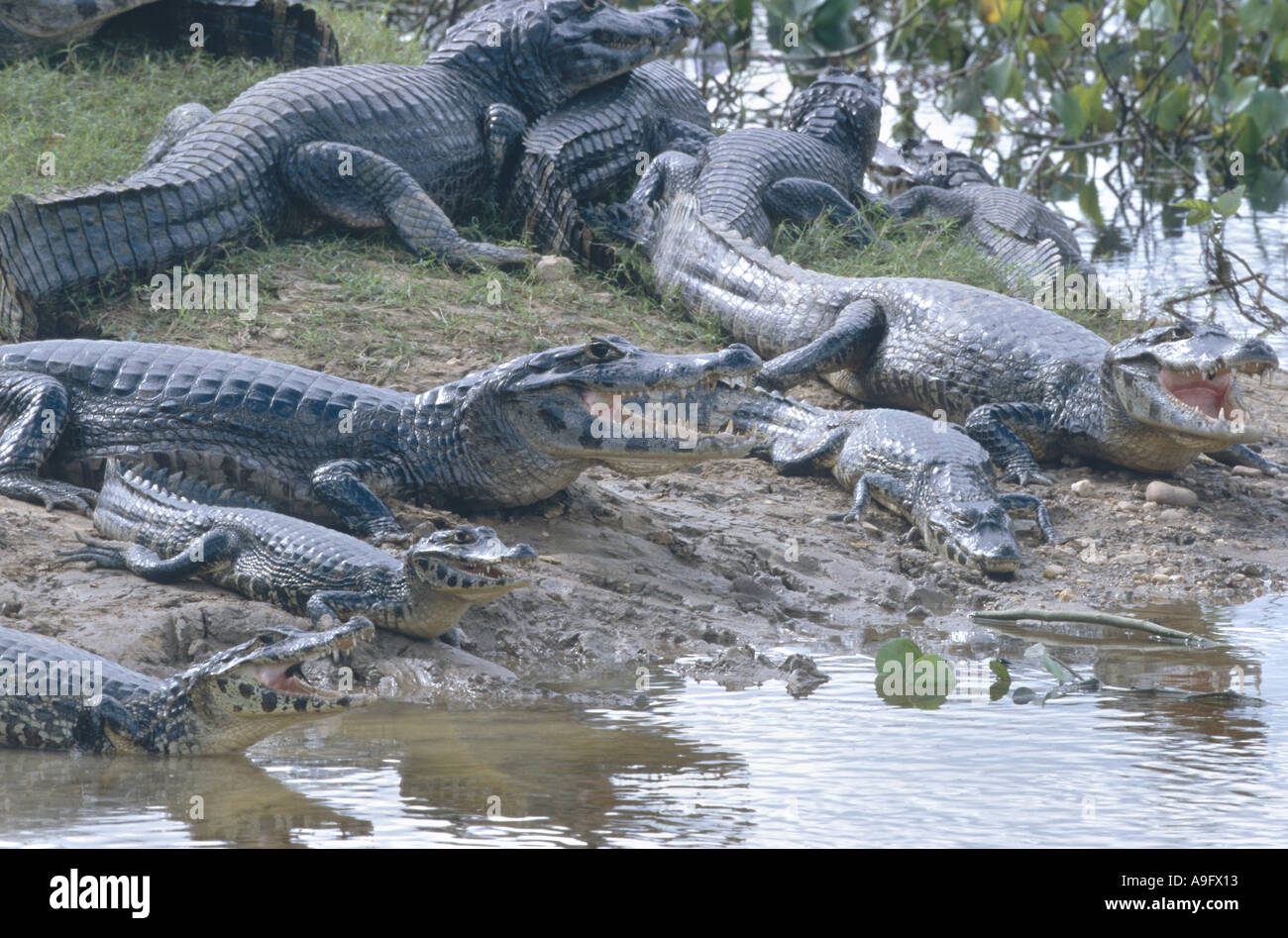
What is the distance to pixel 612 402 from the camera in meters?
5.23

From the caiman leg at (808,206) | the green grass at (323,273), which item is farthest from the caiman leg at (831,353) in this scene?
the caiman leg at (808,206)

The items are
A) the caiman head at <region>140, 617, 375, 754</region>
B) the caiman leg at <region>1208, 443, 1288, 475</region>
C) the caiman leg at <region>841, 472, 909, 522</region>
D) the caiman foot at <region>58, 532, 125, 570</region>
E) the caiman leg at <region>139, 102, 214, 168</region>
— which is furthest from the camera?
the caiman leg at <region>139, 102, 214, 168</region>

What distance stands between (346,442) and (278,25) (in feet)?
14.9

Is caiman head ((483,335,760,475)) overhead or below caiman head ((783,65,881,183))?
below

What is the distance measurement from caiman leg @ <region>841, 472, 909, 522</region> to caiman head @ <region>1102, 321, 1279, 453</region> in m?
1.09

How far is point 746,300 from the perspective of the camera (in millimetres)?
7758

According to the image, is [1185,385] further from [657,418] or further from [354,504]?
[354,504]

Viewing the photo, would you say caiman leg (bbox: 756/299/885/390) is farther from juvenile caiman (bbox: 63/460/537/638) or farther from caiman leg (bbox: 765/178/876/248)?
juvenile caiman (bbox: 63/460/537/638)

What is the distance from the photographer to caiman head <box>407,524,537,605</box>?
14.1 ft

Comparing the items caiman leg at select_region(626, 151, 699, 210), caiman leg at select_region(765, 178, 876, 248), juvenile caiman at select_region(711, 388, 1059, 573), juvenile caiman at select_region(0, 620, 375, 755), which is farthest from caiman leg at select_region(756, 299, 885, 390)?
juvenile caiman at select_region(0, 620, 375, 755)

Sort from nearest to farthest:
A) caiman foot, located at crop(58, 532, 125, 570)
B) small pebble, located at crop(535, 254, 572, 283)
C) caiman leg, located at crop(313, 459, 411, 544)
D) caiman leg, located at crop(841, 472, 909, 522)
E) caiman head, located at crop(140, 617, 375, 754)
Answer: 1. caiman head, located at crop(140, 617, 375, 754)
2. caiman foot, located at crop(58, 532, 125, 570)
3. caiman leg, located at crop(313, 459, 411, 544)
4. caiman leg, located at crop(841, 472, 909, 522)
5. small pebble, located at crop(535, 254, 572, 283)

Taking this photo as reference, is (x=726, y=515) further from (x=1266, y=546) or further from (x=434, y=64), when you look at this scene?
(x=434, y=64)

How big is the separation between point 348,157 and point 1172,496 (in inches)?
156
